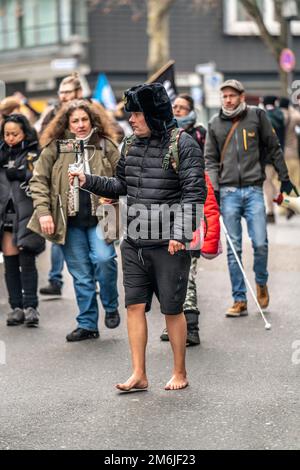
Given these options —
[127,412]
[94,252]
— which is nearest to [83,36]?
[94,252]

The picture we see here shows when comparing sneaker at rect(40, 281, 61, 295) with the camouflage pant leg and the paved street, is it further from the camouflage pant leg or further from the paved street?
the camouflage pant leg

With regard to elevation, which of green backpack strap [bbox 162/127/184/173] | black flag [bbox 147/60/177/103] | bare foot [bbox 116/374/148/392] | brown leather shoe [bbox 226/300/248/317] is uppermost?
black flag [bbox 147/60/177/103]

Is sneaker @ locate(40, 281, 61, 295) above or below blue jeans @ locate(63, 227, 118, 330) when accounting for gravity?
below

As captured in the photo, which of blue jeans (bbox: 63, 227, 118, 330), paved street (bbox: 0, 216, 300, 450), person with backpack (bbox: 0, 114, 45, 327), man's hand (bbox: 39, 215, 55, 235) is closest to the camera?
paved street (bbox: 0, 216, 300, 450)

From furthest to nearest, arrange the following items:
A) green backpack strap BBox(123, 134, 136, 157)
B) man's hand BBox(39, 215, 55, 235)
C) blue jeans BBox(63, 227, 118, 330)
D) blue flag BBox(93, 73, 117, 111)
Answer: blue flag BBox(93, 73, 117, 111)
blue jeans BBox(63, 227, 118, 330)
man's hand BBox(39, 215, 55, 235)
green backpack strap BBox(123, 134, 136, 157)

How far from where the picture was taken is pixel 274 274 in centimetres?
1151

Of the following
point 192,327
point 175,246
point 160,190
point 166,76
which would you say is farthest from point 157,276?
point 166,76

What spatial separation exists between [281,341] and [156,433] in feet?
8.51

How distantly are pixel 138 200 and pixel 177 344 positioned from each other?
3.00 ft

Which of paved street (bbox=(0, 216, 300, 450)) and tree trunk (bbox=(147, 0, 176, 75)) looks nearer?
paved street (bbox=(0, 216, 300, 450))

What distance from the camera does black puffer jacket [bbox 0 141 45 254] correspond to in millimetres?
9086

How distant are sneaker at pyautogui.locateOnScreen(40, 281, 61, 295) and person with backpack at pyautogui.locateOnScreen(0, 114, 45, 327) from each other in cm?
140

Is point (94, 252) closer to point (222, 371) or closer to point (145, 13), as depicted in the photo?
point (222, 371)

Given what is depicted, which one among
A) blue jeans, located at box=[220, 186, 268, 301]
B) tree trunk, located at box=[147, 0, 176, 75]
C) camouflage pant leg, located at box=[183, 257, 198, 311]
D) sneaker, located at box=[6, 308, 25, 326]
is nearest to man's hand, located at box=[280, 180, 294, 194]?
blue jeans, located at box=[220, 186, 268, 301]
